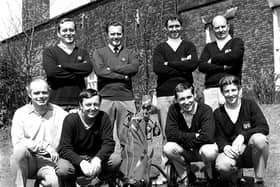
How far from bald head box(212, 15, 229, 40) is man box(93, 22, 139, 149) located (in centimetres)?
121

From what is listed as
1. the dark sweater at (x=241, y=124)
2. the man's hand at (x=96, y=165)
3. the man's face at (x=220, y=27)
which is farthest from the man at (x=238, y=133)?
the man's hand at (x=96, y=165)

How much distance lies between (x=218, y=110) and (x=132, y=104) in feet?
4.20

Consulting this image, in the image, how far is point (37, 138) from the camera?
6164mm

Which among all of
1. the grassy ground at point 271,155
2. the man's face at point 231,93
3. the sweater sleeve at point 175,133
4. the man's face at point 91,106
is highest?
the man's face at point 231,93

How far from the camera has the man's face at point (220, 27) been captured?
679 cm

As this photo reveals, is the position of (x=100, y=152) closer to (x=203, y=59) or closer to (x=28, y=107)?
(x=28, y=107)

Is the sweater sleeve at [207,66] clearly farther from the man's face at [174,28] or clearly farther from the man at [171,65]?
the man's face at [174,28]

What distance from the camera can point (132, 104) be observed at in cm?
707

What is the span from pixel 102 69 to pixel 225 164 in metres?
2.19

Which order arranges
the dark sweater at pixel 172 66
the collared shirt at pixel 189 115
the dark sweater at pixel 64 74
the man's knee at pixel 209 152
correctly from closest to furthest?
1. the man's knee at pixel 209 152
2. the collared shirt at pixel 189 115
3. the dark sweater at pixel 64 74
4. the dark sweater at pixel 172 66

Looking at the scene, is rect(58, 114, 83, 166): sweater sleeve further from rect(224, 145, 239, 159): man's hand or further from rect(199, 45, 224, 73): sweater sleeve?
rect(199, 45, 224, 73): sweater sleeve

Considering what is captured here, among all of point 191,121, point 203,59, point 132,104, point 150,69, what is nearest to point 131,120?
point 132,104

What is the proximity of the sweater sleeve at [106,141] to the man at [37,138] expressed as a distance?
543 millimetres

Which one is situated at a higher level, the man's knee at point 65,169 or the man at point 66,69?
the man at point 66,69
